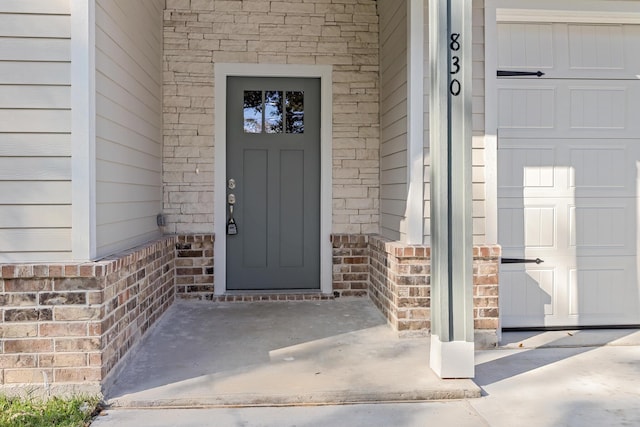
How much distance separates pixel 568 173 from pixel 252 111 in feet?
8.74

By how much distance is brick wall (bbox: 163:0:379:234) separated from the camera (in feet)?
15.2

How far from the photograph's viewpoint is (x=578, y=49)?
3773 millimetres

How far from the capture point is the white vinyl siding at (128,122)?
2.88 meters

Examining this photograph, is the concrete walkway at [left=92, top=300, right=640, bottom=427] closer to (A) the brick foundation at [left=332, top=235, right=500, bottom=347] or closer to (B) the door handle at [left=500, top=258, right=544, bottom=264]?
(A) the brick foundation at [left=332, top=235, right=500, bottom=347]

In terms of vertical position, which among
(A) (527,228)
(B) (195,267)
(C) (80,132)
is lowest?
(B) (195,267)

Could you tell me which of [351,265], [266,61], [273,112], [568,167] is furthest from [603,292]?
[266,61]

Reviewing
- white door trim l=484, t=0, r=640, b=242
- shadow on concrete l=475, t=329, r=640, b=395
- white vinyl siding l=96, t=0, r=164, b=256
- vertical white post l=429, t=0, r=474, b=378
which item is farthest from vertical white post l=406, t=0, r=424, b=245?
white vinyl siding l=96, t=0, r=164, b=256

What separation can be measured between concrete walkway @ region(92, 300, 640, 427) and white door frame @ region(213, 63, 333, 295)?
98 centimetres

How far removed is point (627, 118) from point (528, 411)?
2.42m

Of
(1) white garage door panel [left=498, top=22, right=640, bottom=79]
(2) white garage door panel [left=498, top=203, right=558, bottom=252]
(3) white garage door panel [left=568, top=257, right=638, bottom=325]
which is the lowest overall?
(3) white garage door panel [left=568, top=257, right=638, bottom=325]

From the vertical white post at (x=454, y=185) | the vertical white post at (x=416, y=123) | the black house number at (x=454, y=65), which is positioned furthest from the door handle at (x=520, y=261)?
the black house number at (x=454, y=65)

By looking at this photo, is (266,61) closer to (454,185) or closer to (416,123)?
(416,123)

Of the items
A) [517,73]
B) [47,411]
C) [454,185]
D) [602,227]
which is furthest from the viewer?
[602,227]

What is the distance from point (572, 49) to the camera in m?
3.77
